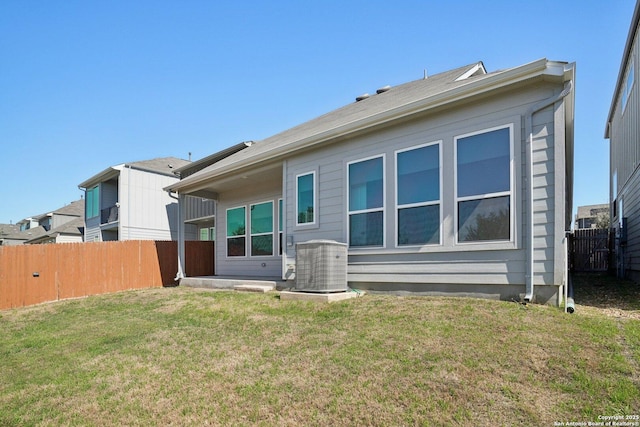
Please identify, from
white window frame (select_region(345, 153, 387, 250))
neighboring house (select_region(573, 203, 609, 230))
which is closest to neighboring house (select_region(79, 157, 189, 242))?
white window frame (select_region(345, 153, 387, 250))

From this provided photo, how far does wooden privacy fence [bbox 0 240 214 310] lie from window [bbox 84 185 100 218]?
10.6 meters

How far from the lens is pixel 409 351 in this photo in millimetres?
3680

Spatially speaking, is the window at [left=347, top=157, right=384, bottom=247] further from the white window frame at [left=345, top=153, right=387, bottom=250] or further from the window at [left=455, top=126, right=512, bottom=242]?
the window at [left=455, top=126, right=512, bottom=242]

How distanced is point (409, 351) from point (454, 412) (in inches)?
41.1

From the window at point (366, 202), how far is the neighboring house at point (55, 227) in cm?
2526

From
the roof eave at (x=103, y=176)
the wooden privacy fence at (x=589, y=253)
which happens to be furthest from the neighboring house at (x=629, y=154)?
the roof eave at (x=103, y=176)

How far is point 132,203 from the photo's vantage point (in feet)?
62.1

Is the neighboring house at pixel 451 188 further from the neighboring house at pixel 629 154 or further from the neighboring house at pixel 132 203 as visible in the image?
the neighboring house at pixel 132 203

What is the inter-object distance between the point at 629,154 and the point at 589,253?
380 centimetres

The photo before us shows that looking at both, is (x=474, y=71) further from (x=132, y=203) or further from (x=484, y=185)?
(x=132, y=203)

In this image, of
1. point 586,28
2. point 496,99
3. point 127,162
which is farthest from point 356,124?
point 127,162

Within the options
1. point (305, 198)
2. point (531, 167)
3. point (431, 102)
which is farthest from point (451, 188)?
point (305, 198)

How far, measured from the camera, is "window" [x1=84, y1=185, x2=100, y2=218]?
20859 millimetres

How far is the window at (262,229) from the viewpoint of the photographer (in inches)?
424
